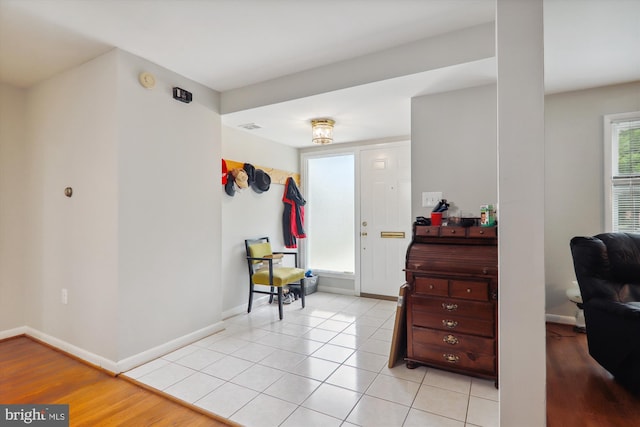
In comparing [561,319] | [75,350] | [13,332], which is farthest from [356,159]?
[13,332]

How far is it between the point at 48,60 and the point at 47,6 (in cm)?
88

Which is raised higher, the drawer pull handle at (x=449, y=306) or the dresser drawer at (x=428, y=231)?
the dresser drawer at (x=428, y=231)

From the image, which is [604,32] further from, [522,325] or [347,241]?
[347,241]

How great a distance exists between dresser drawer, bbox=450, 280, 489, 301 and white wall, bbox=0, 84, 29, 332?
402 cm

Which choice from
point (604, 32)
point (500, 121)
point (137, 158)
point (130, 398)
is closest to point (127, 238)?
point (137, 158)

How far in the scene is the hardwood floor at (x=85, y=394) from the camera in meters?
1.84

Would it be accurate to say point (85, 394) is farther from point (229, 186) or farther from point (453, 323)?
point (453, 323)

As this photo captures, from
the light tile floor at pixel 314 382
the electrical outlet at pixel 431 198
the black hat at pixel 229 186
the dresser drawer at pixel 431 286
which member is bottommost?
the light tile floor at pixel 314 382

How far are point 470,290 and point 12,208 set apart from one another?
4.24 metres

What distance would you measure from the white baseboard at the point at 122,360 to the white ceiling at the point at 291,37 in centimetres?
231

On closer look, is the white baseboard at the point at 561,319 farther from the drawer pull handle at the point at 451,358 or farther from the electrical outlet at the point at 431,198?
the electrical outlet at the point at 431,198

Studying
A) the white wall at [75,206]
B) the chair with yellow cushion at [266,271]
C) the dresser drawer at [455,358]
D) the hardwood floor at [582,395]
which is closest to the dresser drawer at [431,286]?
the dresser drawer at [455,358]

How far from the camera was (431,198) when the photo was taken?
2746 mm

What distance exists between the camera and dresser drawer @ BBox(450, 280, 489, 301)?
7.13 feet
